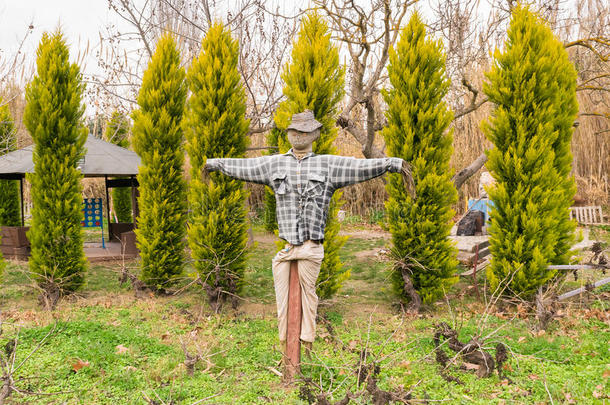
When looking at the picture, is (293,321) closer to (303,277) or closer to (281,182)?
(303,277)

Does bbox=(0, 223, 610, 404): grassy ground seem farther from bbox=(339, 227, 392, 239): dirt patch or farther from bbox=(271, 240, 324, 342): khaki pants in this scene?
bbox=(339, 227, 392, 239): dirt patch

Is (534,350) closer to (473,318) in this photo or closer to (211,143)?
(473,318)

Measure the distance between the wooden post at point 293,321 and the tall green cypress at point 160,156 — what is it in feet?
11.6

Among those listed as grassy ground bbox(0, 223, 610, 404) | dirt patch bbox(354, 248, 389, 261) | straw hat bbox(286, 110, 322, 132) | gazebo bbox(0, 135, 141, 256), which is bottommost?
grassy ground bbox(0, 223, 610, 404)

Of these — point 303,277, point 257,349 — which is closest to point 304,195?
point 303,277

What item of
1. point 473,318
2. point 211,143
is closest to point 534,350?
point 473,318

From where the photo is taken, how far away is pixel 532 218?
18.1 ft

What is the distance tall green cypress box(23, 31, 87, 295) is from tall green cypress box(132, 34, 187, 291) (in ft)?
3.22

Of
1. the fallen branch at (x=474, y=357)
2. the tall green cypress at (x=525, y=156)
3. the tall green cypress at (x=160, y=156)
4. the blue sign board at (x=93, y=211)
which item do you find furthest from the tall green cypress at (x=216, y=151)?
the blue sign board at (x=93, y=211)

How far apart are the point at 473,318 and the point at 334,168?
10.5 feet

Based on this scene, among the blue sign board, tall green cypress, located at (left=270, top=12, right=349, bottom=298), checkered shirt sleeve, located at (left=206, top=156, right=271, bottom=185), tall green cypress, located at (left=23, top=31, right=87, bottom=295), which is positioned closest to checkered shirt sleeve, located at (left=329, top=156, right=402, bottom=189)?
checkered shirt sleeve, located at (left=206, top=156, right=271, bottom=185)

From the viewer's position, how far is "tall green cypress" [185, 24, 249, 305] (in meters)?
6.04

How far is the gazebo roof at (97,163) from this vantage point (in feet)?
30.0

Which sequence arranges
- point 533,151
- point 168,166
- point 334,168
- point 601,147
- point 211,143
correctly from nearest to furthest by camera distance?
point 334,168, point 533,151, point 211,143, point 168,166, point 601,147
